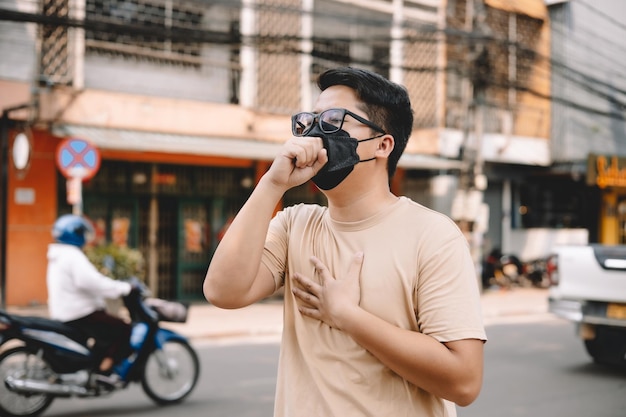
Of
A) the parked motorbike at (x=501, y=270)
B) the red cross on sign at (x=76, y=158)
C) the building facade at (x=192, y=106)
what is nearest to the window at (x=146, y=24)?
the building facade at (x=192, y=106)

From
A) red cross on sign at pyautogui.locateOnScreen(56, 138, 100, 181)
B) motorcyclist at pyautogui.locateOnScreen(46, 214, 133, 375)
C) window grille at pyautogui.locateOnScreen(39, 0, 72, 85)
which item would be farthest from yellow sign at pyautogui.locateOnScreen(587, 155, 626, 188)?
motorcyclist at pyautogui.locateOnScreen(46, 214, 133, 375)

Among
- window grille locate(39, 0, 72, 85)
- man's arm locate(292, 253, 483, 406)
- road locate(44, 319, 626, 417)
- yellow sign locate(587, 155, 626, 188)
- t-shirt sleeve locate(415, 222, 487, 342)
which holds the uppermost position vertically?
window grille locate(39, 0, 72, 85)

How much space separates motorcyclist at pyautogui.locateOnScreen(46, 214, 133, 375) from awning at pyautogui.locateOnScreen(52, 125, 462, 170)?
4914mm

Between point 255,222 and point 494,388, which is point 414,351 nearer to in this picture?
point 255,222

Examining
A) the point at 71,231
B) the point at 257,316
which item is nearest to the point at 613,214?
Result: the point at 257,316

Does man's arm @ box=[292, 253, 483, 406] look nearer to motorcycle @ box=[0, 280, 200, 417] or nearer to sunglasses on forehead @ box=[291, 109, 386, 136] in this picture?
sunglasses on forehead @ box=[291, 109, 386, 136]

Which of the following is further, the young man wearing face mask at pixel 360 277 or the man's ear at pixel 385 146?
the man's ear at pixel 385 146

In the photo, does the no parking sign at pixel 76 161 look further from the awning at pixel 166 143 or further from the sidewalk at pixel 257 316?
the sidewalk at pixel 257 316

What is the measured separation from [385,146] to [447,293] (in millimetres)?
446

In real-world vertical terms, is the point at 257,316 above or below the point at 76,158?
below

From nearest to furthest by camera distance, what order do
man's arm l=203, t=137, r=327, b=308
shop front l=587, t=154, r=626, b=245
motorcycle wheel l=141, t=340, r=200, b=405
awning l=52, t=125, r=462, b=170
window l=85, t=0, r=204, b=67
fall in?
man's arm l=203, t=137, r=327, b=308 < motorcycle wheel l=141, t=340, r=200, b=405 < awning l=52, t=125, r=462, b=170 < window l=85, t=0, r=204, b=67 < shop front l=587, t=154, r=626, b=245

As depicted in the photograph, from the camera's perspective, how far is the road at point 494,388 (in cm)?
573

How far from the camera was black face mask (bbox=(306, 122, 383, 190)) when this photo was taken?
175 centimetres

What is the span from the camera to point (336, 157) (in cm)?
175
